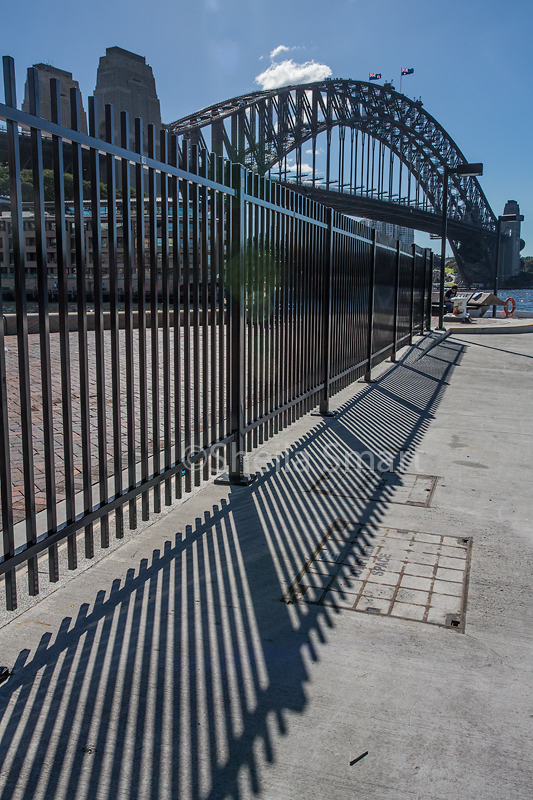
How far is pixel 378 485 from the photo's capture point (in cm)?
496

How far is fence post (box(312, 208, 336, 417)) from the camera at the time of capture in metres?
7.24

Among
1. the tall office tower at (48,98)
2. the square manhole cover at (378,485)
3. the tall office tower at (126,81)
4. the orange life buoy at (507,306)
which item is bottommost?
the square manhole cover at (378,485)

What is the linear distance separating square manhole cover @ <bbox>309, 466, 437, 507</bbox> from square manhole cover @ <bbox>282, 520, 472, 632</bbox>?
633 millimetres

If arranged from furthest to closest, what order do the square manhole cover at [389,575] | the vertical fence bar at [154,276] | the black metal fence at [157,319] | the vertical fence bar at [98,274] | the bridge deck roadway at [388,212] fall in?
the bridge deck roadway at [388,212] < the vertical fence bar at [154,276] < the square manhole cover at [389,575] < the vertical fence bar at [98,274] < the black metal fence at [157,319]

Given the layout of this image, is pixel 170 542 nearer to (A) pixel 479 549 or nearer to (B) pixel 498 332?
(A) pixel 479 549

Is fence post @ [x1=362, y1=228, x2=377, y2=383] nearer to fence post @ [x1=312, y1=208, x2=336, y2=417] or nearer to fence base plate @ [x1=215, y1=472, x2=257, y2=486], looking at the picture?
fence post @ [x1=312, y1=208, x2=336, y2=417]

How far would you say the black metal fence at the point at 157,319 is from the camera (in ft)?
8.59

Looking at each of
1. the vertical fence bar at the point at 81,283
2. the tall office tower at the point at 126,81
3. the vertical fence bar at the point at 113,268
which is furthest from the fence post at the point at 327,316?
the tall office tower at the point at 126,81

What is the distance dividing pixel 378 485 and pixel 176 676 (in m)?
2.77

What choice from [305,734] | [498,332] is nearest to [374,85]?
[498,332]

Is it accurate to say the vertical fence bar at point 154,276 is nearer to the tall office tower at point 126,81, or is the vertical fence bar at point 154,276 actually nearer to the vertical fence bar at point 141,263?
the vertical fence bar at point 141,263

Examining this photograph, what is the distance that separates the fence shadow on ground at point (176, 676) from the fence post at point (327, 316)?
11.1 ft

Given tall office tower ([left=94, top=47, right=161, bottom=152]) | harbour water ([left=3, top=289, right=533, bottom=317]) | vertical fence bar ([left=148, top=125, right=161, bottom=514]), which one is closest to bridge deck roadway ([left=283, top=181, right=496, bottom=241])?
harbour water ([left=3, top=289, right=533, bottom=317])

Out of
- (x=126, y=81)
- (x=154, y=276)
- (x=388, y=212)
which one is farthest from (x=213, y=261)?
(x=126, y=81)
